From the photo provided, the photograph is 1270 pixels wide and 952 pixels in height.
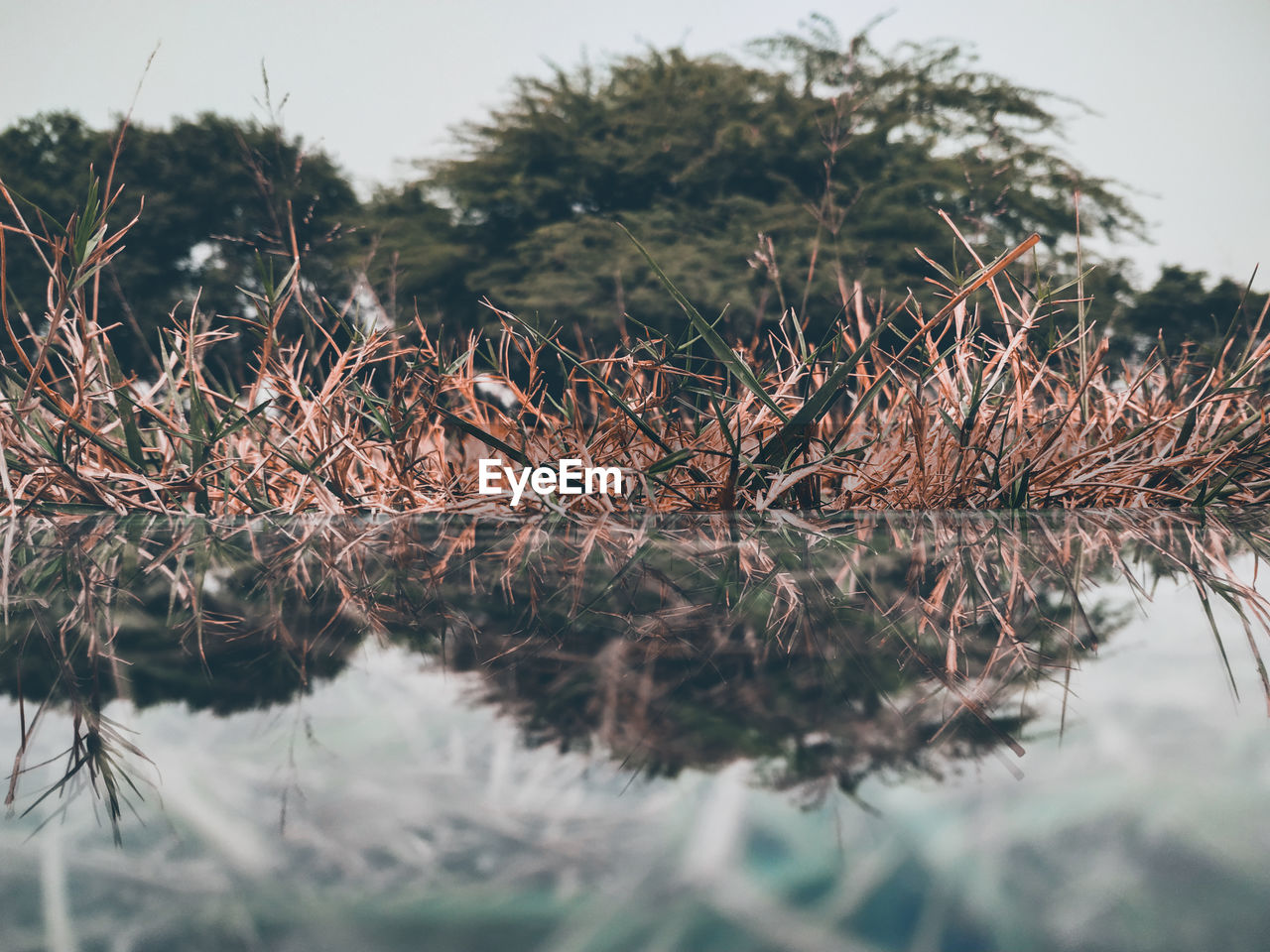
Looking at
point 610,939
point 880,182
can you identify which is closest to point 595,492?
point 610,939

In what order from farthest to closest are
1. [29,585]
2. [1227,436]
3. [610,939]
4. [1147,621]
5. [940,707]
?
[1227,436] → [29,585] → [1147,621] → [940,707] → [610,939]

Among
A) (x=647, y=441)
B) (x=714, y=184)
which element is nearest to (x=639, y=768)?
(x=647, y=441)

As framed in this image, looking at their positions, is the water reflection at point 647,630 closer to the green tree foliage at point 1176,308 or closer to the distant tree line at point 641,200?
the distant tree line at point 641,200

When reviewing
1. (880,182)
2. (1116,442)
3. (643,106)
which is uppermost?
(643,106)

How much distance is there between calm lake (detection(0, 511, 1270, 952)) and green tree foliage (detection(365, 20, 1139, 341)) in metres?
8.47

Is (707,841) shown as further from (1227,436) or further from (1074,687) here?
(1227,436)

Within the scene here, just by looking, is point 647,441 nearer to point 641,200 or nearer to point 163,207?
point 641,200

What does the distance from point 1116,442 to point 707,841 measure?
1212mm

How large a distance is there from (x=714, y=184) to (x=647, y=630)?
10255mm

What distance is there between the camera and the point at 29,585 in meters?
0.56

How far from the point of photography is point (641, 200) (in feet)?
33.3

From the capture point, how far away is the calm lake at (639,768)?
6.7 inches

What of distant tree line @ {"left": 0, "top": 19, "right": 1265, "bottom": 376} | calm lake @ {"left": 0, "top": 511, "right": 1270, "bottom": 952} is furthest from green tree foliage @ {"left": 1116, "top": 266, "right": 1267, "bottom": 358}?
calm lake @ {"left": 0, "top": 511, "right": 1270, "bottom": 952}

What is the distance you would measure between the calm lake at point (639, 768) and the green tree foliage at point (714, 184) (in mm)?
8475
